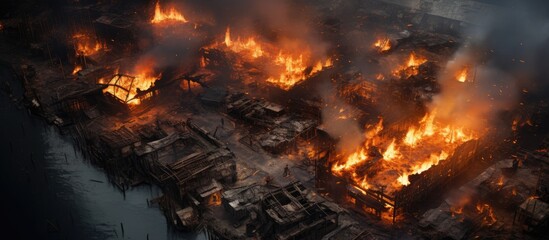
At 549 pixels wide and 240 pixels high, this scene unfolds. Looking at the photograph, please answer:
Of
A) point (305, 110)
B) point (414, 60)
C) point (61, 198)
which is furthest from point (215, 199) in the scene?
point (414, 60)

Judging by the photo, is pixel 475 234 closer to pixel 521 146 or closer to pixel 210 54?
pixel 521 146

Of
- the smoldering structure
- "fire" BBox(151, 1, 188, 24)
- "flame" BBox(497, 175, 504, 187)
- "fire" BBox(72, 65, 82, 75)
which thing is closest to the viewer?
the smoldering structure

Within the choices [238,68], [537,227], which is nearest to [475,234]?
[537,227]

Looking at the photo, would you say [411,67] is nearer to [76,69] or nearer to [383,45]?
[383,45]

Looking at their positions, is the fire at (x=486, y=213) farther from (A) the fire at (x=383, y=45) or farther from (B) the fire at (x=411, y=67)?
(A) the fire at (x=383, y=45)

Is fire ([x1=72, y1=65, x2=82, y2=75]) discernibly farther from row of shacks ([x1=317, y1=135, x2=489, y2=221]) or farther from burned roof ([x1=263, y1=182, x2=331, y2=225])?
row of shacks ([x1=317, y1=135, x2=489, y2=221])

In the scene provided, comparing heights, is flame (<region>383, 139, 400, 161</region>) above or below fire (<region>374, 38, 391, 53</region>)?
below

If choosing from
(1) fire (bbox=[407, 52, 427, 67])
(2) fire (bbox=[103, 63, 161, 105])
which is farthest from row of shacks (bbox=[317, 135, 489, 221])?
(2) fire (bbox=[103, 63, 161, 105])
